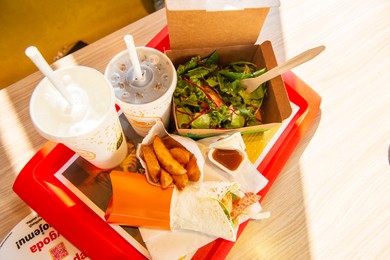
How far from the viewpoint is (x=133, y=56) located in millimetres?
581

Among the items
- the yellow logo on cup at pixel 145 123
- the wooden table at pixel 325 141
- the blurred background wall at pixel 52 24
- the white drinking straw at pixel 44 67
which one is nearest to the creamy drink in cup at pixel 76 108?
the white drinking straw at pixel 44 67

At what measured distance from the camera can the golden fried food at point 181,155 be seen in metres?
0.72

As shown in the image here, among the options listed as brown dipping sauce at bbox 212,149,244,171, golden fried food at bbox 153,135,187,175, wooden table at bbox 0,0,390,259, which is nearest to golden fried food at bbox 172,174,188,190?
golden fried food at bbox 153,135,187,175

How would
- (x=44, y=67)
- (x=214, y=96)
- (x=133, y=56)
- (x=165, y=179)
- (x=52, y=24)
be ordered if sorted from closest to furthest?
(x=44, y=67) → (x=133, y=56) → (x=165, y=179) → (x=214, y=96) → (x=52, y=24)

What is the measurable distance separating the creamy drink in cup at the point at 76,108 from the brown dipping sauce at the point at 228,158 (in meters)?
0.31

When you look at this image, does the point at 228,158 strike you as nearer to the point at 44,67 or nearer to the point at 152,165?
the point at 152,165

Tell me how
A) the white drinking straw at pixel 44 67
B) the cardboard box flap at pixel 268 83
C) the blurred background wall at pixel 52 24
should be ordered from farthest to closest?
the blurred background wall at pixel 52 24 → the cardboard box flap at pixel 268 83 → the white drinking straw at pixel 44 67

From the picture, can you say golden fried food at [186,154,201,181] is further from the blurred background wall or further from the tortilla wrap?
the blurred background wall

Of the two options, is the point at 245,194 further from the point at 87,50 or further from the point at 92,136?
the point at 87,50

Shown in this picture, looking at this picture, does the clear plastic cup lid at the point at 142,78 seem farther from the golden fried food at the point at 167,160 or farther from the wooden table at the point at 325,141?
the wooden table at the point at 325,141

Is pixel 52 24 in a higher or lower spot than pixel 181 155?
lower

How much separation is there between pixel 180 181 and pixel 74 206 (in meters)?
0.28

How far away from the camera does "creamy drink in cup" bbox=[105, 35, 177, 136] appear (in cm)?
64

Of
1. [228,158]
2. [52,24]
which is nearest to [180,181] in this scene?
[228,158]
